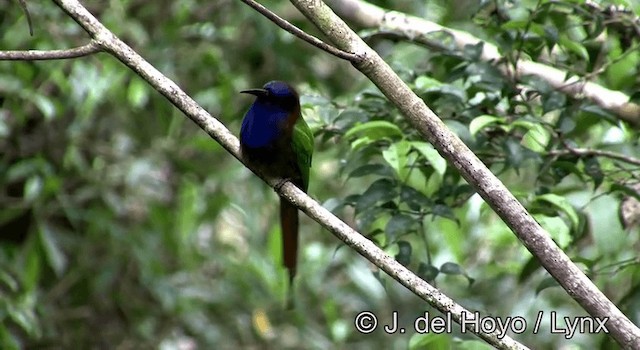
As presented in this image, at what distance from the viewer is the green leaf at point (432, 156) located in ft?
8.49

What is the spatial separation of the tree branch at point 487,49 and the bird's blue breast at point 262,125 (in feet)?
1.84

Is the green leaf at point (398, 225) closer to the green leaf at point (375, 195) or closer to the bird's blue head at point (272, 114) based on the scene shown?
the green leaf at point (375, 195)

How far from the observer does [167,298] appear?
14.5 feet

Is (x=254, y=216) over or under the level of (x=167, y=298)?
over

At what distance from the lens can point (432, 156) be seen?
2615 millimetres

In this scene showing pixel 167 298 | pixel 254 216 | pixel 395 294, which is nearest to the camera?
pixel 167 298

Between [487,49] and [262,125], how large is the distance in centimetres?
102

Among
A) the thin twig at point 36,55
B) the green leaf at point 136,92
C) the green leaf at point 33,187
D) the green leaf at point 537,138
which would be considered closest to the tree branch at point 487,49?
the green leaf at point 537,138

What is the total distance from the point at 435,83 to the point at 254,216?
2054mm

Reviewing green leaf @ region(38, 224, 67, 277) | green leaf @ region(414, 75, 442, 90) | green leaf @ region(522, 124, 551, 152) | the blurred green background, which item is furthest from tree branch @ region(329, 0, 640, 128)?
green leaf @ region(38, 224, 67, 277)

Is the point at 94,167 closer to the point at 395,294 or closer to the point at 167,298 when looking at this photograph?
the point at 167,298

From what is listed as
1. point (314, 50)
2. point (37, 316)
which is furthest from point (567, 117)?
point (37, 316)

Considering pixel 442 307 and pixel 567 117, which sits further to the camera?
pixel 567 117

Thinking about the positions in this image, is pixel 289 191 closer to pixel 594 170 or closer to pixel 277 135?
pixel 277 135
